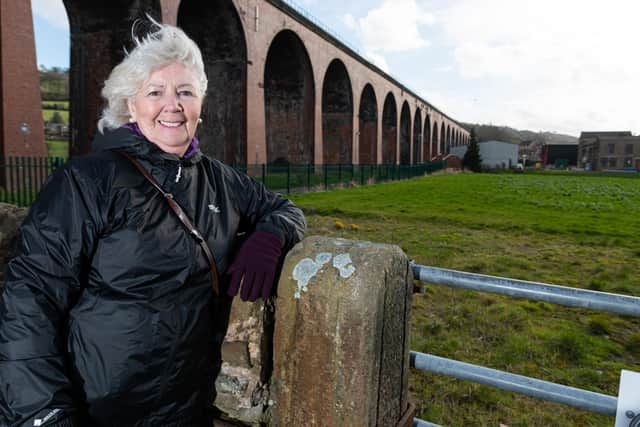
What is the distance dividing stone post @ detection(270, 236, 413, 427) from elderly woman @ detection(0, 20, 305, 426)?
139mm

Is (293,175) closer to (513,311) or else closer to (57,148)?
(513,311)

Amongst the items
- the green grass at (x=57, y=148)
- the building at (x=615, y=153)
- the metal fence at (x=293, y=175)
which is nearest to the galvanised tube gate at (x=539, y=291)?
the metal fence at (x=293, y=175)

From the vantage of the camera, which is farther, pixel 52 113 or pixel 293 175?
pixel 52 113

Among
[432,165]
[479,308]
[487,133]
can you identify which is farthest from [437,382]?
[487,133]

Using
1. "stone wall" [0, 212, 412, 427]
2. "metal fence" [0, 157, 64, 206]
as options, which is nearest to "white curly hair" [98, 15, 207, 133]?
"stone wall" [0, 212, 412, 427]

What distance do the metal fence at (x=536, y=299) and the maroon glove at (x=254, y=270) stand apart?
0.54 m

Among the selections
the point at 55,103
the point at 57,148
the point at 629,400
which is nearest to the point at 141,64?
the point at 629,400

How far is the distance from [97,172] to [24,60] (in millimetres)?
12879

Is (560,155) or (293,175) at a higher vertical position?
(560,155)

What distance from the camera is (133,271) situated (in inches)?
49.7

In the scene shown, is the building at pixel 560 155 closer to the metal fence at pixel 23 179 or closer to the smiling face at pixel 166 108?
the metal fence at pixel 23 179

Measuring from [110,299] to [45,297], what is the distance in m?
0.16

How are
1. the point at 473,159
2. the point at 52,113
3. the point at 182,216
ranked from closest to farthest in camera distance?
the point at 182,216 < the point at 52,113 < the point at 473,159

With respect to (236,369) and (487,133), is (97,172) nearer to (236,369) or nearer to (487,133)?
(236,369)
